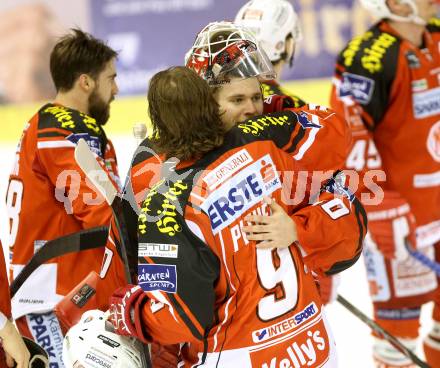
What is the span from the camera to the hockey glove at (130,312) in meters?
1.81

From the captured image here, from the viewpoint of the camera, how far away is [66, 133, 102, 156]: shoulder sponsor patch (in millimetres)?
2398

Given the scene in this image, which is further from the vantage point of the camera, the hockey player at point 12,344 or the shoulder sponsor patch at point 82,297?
the shoulder sponsor patch at point 82,297

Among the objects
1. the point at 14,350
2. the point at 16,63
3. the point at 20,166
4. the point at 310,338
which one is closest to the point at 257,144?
the point at 310,338

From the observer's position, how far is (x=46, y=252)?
2408 millimetres

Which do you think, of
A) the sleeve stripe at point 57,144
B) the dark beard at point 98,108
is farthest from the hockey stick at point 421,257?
the sleeve stripe at point 57,144

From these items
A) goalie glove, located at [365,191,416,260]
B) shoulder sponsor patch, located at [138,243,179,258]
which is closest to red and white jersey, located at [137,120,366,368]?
shoulder sponsor patch, located at [138,243,179,258]

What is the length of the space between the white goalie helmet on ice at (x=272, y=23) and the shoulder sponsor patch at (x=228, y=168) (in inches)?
42.6

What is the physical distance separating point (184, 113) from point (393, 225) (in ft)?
4.77

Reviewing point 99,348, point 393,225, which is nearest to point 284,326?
point 99,348

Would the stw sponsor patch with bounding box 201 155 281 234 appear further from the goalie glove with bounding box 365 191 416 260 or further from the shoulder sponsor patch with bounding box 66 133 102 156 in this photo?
the goalie glove with bounding box 365 191 416 260

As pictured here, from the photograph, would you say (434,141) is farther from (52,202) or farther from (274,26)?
(52,202)

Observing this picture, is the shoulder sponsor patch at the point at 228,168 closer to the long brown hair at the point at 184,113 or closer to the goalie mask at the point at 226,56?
the long brown hair at the point at 184,113

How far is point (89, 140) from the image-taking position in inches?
95.3

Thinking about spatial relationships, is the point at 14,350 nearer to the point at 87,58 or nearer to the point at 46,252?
the point at 46,252
